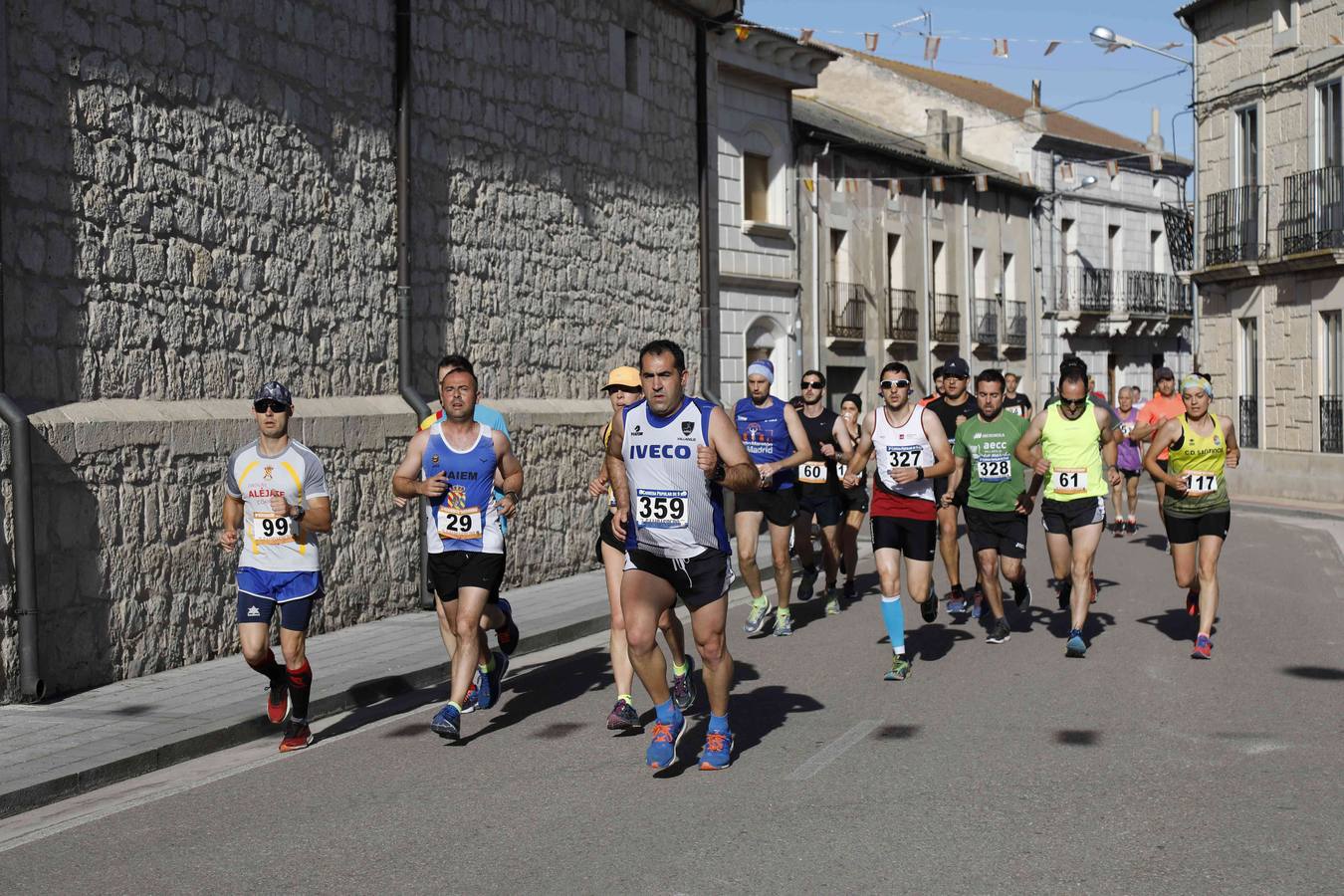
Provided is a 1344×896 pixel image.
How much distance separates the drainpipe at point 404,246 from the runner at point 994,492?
14.8ft

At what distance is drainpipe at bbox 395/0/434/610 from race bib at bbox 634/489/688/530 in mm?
6285

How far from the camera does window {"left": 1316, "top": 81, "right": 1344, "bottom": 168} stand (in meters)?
26.9

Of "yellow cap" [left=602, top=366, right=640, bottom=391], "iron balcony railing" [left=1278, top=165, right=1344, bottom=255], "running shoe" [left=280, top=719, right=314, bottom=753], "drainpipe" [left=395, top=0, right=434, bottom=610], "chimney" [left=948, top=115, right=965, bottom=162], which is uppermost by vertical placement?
"chimney" [left=948, top=115, right=965, bottom=162]

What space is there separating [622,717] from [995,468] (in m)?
4.42

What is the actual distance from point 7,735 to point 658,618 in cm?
341

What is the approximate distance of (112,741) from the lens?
310 inches

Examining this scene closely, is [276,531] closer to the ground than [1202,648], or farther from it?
farther from it

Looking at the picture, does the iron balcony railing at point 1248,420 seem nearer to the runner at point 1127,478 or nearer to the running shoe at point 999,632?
the runner at point 1127,478

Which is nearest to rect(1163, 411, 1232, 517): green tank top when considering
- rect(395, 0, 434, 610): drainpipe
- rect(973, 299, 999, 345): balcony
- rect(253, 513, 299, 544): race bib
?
rect(253, 513, 299, 544): race bib

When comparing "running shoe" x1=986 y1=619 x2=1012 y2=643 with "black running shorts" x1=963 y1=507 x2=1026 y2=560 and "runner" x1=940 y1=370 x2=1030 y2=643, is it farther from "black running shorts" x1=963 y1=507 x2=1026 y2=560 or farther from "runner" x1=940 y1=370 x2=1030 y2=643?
"black running shorts" x1=963 y1=507 x2=1026 y2=560

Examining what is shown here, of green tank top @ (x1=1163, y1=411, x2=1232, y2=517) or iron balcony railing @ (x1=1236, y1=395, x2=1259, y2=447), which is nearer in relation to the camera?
green tank top @ (x1=1163, y1=411, x2=1232, y2=517)

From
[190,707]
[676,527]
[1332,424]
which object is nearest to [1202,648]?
[676,527]

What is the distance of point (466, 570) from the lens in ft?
27.1

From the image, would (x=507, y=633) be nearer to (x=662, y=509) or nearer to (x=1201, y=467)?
(x=662, y=509)
